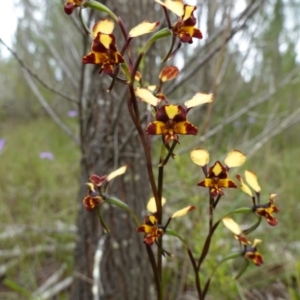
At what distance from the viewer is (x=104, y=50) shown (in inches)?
17.2

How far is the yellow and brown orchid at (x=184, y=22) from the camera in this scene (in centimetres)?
46

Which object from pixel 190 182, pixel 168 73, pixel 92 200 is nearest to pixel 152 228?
pixel 92 200

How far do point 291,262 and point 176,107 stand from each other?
1.42 metres

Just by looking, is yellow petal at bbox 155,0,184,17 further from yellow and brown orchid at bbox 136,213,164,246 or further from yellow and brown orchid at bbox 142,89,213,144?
yellow and brown orchid at bbox 136,213,164,246

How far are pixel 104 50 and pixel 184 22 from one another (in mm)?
101

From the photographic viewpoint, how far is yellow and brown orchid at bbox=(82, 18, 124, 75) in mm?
431

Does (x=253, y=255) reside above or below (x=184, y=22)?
below

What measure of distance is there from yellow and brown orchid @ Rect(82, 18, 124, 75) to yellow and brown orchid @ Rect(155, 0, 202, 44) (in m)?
0.07

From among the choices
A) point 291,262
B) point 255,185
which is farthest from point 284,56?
point 255,185

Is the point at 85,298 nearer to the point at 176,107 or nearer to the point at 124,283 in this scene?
the point at 124,283

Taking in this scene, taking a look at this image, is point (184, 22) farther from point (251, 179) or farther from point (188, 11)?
point (251, 179)

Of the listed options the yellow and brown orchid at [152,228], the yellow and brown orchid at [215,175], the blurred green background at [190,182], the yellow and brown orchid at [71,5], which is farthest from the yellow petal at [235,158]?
the blurred green background at [190,182]

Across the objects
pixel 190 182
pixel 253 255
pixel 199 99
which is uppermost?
pixel 190 182

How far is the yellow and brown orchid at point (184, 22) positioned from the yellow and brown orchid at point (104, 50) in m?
0.07
